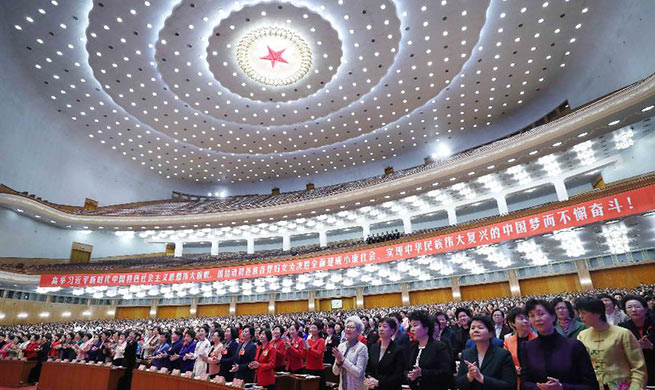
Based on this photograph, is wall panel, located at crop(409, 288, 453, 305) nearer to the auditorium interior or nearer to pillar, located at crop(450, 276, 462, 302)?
the auditorium interior

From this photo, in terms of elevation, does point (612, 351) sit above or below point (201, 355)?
above

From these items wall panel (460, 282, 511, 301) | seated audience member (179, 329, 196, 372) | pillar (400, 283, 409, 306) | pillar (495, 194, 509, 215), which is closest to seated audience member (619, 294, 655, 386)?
seated audience member (179, 329, 196, 372)

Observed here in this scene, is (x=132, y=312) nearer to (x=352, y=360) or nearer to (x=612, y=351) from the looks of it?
(x=352, y=360)

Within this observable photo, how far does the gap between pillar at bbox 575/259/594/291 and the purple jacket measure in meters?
13.8

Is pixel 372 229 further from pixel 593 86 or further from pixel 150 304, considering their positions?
pixel 150 304

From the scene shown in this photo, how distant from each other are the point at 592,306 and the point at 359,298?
16.3 metres

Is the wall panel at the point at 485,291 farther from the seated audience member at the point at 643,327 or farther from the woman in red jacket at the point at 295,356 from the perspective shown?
the seated audience member at the point at 643,327

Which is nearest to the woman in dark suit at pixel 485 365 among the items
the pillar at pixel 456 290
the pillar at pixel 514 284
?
the pillar at pixel 514 284

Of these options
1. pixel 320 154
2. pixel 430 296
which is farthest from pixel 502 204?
pixel 320 154

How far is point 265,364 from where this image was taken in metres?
3.67

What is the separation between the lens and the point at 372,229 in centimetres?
2061

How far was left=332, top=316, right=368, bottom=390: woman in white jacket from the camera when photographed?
8.66ft

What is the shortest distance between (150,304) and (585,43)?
1021 inches

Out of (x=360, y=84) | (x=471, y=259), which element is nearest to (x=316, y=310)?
(x=471, y=259)
